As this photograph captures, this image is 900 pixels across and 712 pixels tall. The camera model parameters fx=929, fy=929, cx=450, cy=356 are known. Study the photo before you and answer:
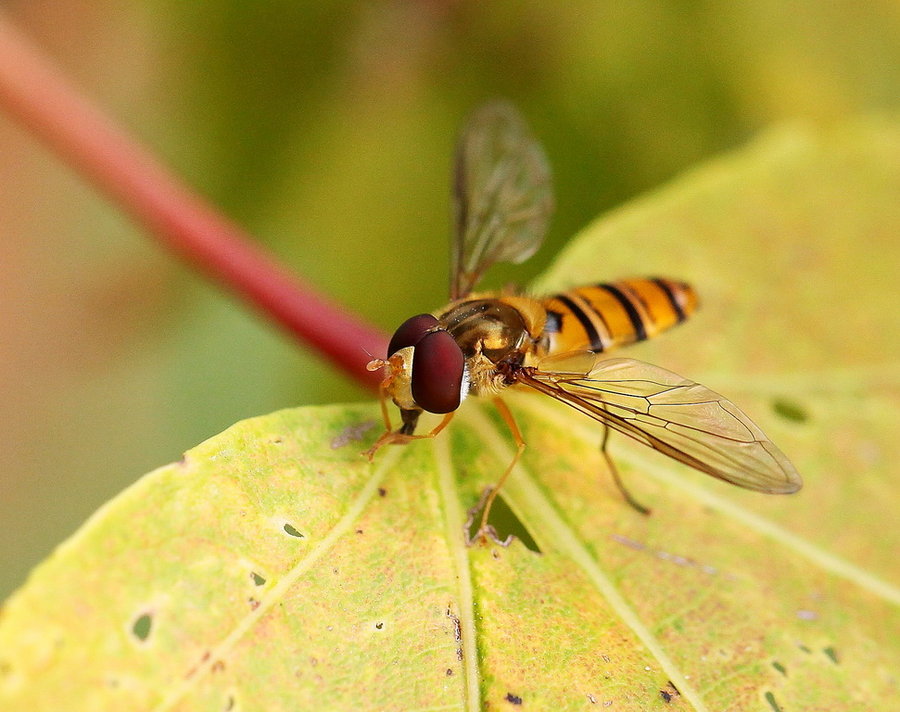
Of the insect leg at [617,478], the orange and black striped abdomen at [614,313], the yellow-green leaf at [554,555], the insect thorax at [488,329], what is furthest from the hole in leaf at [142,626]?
the orange and black striped abdomen at [614,313]

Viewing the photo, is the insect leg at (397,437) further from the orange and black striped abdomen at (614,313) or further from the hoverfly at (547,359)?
the orange and black striped abdomen at (614,313)

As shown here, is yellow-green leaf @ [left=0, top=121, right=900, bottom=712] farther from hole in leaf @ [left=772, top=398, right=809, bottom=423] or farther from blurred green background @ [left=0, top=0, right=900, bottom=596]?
blurred green background @ [left=0, top=0, right=900, bottom=596]

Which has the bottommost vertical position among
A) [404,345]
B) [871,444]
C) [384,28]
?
[404,345]

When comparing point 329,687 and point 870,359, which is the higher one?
point 870,359

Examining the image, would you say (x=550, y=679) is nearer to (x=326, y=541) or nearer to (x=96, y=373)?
(x=326, y=541)

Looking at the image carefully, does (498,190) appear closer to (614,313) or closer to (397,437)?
(614,313)

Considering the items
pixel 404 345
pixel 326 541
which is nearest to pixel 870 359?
pixel 404 345

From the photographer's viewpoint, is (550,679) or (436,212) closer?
(550,679)
